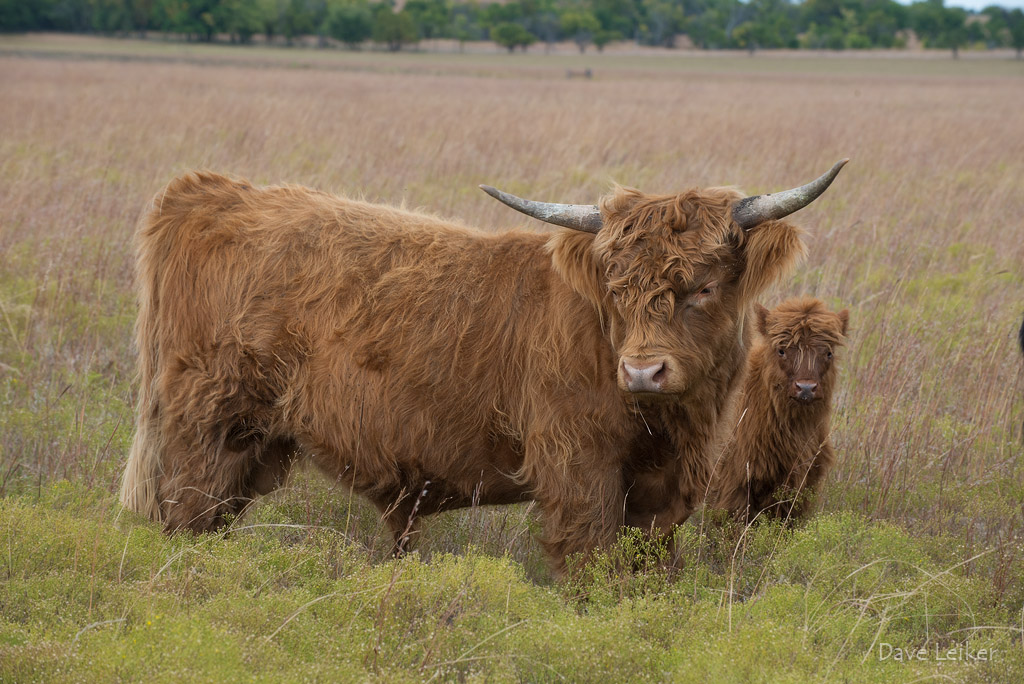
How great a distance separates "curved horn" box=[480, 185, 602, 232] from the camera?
346 cm

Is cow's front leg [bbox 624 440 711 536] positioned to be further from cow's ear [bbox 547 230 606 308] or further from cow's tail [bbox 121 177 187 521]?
cow's tail [bbox 121 177 187 521]

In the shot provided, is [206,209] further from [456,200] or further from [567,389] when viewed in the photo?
[456,200]

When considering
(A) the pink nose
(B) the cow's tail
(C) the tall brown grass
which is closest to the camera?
(A) the pink nose

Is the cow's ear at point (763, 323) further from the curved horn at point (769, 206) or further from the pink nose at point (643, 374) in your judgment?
the pink nose at point (643, 374)

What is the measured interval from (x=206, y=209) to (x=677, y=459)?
2.37 metres

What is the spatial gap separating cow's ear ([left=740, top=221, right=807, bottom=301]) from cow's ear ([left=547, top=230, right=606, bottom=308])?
548mm

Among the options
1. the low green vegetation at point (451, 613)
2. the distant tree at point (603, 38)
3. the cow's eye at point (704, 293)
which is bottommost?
the low green vegetation at point (451, 613)

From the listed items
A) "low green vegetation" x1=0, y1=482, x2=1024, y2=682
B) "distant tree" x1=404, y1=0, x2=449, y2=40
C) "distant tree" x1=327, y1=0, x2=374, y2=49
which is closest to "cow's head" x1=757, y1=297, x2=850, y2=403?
"low green vegetation" x1=0, y1=482, x2=1024, y2=682

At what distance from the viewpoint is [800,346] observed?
14.8 ft

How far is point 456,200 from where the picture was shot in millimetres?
9578

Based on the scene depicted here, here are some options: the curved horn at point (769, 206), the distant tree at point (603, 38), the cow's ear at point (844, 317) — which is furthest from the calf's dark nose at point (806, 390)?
the distant tree at point (603, 38)

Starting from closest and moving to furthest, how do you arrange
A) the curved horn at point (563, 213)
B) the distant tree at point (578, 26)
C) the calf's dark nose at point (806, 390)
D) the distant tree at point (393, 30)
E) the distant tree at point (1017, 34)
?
the curved horn at point (563, 213) → the calf's dark nose at point (806, 390) → the distant tree at point (393, 30) → the distant tree at point (1017, 34) → the distant tree at point (578, 26)

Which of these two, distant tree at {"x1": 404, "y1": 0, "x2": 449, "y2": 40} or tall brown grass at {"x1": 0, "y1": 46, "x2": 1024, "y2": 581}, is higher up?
distant tree at {"x1": 404, "y1": 0, "x2": 449, "y2": 40}

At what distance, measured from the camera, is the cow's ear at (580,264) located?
3369mm
